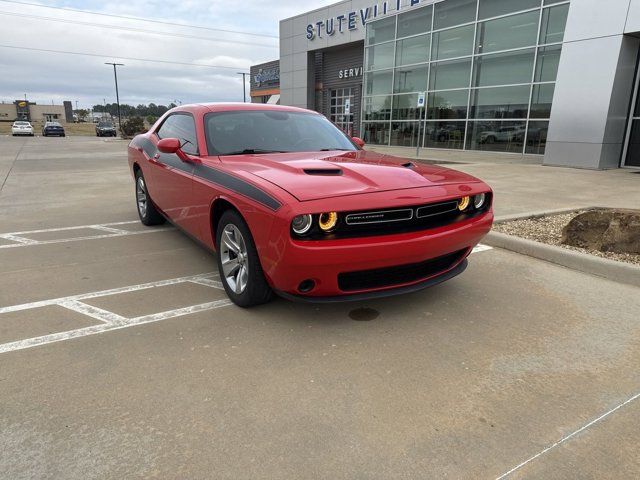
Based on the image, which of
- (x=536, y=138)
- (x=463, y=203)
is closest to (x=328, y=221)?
(x=463, y=203)

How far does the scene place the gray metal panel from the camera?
11.7 meters

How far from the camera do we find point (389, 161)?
153 inches

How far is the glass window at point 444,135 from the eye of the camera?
19028 mm

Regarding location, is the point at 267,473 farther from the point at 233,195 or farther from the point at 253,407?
the point at 233,195

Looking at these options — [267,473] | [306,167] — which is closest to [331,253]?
[306,167]

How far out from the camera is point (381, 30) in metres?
22.5

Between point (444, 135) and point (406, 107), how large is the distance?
2876 millimetres

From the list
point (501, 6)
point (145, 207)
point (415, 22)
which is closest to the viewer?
point (145, 207)

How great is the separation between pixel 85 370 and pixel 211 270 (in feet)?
5.93

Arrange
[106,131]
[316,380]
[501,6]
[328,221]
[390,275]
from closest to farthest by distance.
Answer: [316,380] → [328,221] → [390,275] → [501,6] → [106,131]

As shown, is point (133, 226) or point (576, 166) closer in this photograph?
point (133, 226)

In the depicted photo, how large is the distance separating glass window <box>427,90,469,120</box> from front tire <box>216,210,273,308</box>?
1721cm

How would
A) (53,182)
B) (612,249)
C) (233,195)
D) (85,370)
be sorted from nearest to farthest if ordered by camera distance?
(85,370) < (233,195) < (612,249) < (53,182)

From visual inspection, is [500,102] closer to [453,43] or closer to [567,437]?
[453,43]
